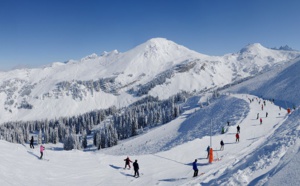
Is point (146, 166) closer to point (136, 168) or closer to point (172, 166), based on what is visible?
point (172, 166)

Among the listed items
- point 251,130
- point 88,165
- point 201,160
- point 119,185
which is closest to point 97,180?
point 119,185

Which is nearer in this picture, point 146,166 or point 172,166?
point 172,166

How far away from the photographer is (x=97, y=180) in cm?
2420

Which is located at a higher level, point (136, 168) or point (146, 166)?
point (136, 168)

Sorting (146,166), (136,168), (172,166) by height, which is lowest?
(146,166)

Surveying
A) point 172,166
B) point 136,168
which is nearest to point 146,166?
point 172,166

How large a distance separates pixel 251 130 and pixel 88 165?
26.7 m

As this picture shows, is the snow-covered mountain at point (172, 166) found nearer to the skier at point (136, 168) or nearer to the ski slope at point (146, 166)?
the ski slope at point (146, 166)

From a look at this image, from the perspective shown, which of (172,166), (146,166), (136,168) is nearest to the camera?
(136,168)

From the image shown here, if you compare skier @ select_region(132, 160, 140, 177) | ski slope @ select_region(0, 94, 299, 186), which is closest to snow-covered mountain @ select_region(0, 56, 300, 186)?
ski slope @ select_region(0, 94, 299, 186)

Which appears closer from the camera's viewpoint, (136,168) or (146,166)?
(136,168)

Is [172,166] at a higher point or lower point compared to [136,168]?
lower

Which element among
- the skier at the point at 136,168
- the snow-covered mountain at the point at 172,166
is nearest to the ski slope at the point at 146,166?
the snow-covered mountain at the point at 172,166

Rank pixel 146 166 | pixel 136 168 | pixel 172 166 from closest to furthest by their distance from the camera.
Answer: pixel 136 168, pixel 172 166, pixel 146 166
